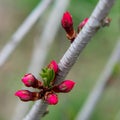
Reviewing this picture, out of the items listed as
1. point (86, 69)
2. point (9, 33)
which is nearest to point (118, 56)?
point (86, 69)

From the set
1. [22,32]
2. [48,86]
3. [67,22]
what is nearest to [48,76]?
[48,86]

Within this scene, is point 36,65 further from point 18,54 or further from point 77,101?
point 18,54

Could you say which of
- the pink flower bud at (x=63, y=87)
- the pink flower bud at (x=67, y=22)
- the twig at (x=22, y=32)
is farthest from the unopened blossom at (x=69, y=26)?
the twig at (x=22, y=32)

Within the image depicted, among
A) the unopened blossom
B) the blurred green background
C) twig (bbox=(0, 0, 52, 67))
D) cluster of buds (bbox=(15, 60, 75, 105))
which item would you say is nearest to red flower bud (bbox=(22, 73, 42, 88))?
cluster of buds (bbox=(15, 60, 75, 105))

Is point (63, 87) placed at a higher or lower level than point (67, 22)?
lower

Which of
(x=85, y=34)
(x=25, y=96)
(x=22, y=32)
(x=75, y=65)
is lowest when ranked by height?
(x=25, y=96)

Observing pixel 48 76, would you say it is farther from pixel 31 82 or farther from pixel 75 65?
pixel 75 65

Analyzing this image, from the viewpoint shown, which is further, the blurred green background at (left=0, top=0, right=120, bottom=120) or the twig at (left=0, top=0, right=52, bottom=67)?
the blurred green background at (left=0, top=0, right=120, bottom=120)

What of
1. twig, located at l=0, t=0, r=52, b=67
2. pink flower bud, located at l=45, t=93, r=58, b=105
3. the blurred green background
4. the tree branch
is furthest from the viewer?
the blurred green background

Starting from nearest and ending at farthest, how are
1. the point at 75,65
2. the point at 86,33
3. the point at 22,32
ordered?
the point at 86,33, the point at 22,32, the point at 75,65

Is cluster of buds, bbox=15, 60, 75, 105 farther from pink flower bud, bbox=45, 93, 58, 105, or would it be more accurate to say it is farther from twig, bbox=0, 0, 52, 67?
twig, bbox=0, 0, 52, 67
